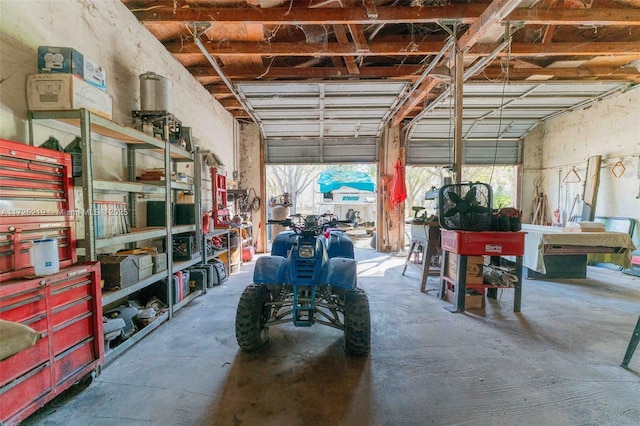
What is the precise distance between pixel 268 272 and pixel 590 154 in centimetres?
798

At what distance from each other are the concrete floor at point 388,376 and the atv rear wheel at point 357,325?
131mm

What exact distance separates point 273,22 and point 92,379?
13.1ft

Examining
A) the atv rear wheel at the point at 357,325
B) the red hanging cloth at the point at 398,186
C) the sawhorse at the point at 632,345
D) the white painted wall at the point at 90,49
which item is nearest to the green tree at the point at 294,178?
the red hanging cloth at the point at 398,186

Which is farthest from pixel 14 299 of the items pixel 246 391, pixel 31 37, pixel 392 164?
pixel 392 164

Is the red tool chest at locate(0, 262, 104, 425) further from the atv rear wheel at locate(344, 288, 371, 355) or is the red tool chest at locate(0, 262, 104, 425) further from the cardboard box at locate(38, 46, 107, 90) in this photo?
the atv rear wheel at locate(344, 288, 371, 355)

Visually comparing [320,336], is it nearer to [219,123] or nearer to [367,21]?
[367,21]

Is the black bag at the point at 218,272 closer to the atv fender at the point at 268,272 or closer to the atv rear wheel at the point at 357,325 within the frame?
the atv fender at the point at 268,272

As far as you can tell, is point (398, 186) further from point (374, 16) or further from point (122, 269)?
point (122, 269)

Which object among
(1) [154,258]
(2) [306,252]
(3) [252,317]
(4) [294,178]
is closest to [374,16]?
(2) [306,252]

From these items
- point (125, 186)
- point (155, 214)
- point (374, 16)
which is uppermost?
point (374, 16)

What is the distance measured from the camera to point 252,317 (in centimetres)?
230

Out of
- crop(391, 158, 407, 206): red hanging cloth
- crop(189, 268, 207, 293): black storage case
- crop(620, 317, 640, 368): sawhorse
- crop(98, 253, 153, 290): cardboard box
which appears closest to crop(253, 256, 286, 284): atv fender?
crop(98, 253, 153, 290): cardboard box

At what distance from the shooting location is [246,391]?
189 centimetres

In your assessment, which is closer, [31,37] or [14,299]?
[14,299]
